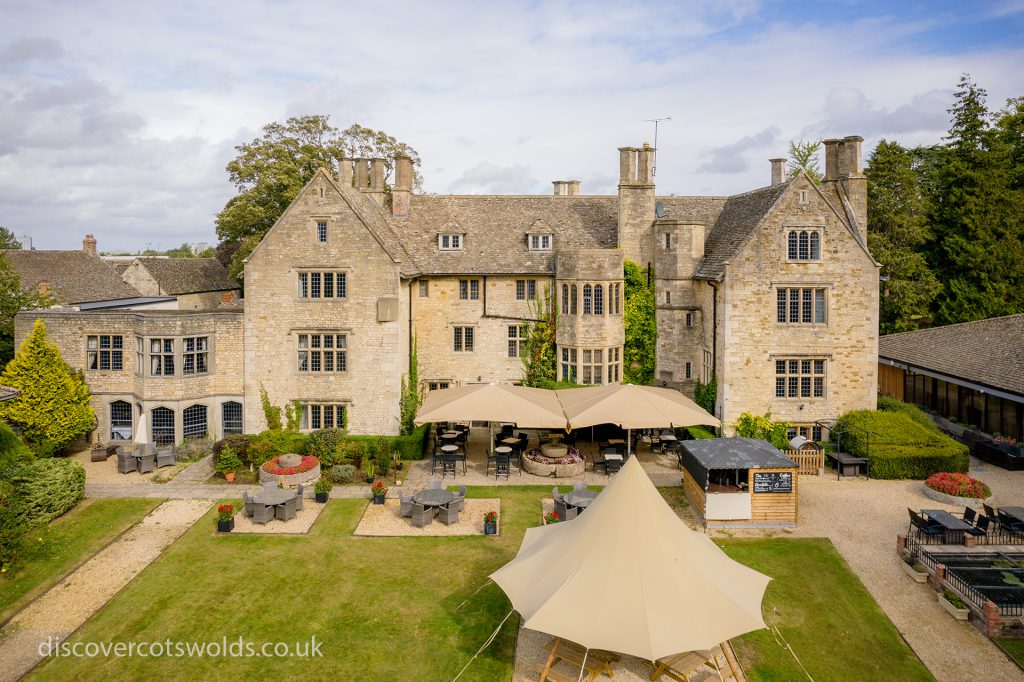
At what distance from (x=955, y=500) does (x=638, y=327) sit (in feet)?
51.2

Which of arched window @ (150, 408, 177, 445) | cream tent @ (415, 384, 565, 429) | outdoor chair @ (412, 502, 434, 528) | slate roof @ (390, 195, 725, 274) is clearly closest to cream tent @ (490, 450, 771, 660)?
outdoor chair @ (412, 502, 434, 528)

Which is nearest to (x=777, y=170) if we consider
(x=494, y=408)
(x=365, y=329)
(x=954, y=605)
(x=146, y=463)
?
(x=494, y=408)

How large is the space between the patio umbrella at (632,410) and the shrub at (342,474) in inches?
361

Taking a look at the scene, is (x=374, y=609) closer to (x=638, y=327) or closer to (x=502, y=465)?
(x=502, y=465)

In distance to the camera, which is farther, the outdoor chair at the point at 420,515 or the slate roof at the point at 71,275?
the slate roof at the point at 71,275

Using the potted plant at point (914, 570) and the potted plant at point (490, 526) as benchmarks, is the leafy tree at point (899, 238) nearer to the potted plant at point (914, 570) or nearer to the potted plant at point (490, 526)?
the potted plant at point (914, 570)

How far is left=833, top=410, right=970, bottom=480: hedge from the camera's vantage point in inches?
1075

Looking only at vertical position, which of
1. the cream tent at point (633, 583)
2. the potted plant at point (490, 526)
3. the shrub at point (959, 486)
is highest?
the cream tent at point (633, 583)

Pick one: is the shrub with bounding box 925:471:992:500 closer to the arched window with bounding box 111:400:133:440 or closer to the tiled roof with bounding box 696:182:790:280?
the tiled roof with bounding box 696:182:790:280

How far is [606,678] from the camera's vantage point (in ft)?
45.7

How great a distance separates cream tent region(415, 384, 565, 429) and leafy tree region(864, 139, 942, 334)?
30541 millimetres

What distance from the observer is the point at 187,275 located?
65.8 metres

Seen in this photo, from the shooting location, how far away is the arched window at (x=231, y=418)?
104 ft

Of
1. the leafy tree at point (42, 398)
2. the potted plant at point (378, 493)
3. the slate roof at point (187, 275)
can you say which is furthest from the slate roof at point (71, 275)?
the potted plant at point (378, 493)
